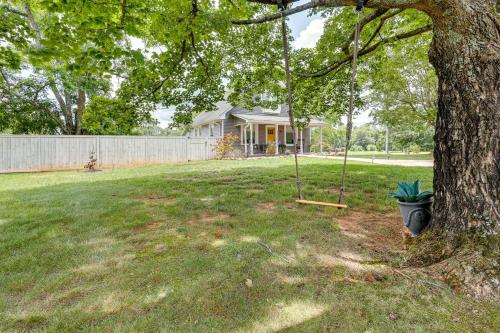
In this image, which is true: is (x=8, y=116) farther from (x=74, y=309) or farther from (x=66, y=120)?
(x=74, y=309)

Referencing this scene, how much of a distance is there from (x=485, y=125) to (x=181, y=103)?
5.75m

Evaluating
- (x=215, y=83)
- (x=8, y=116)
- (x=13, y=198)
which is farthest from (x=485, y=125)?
(x=8, y=116)

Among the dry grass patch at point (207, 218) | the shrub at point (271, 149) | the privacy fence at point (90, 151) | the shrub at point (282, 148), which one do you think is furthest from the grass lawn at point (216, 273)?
the shrub at point (282, 148)

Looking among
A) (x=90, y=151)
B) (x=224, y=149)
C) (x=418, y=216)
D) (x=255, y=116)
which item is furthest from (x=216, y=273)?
(x=255, y=116)

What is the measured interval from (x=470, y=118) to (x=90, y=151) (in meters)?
14.1

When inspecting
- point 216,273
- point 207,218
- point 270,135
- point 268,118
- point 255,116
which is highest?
point 255,116

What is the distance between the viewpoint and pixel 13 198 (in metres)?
5.39

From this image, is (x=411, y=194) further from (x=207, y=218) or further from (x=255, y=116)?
(x=255, y=116)

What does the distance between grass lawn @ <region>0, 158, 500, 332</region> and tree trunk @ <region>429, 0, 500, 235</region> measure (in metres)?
0.72

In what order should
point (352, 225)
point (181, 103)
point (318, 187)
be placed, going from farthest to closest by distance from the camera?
point (181, 103) → point (318, 187) → point (352, 225)

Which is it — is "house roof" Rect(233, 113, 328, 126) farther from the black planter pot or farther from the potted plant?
the black planter pot

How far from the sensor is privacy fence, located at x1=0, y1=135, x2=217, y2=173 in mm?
11102

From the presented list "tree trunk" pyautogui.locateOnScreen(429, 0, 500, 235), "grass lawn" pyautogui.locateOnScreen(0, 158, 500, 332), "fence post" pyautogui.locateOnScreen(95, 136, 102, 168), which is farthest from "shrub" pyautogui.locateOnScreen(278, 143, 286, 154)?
"tree trunk" pyautogui.locateOnScreen(429, 0, 500, 235)

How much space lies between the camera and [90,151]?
12.5 meters
